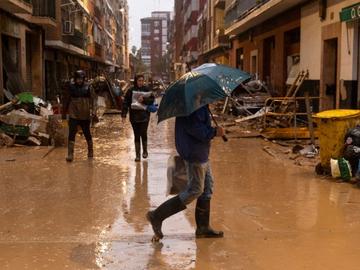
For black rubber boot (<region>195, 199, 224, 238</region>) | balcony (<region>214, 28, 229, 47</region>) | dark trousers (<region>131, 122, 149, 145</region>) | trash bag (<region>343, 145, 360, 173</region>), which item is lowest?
black rubber boot (<region>195, 199, 224, 238</region>)

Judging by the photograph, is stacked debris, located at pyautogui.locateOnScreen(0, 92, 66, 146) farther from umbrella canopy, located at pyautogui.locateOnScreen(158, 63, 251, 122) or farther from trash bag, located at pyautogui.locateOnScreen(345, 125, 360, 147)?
umbrella canopy, located at pyautogui.locateOnScreen(158, 63, 251, 122)

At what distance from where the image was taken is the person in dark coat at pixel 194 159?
548cm

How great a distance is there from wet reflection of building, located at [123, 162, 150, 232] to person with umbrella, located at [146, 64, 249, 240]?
0.81m

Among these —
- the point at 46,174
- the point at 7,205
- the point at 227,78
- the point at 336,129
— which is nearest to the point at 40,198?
the point at 7,205

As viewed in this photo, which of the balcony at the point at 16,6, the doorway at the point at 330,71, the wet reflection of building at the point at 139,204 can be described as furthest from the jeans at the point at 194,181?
the balcony at the point at 16,6

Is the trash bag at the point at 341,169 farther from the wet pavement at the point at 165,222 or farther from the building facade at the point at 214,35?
the building facade at the point at 214,35

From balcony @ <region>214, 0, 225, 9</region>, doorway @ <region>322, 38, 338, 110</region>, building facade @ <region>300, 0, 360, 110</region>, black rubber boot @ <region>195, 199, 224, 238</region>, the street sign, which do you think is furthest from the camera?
balcony @ <region>214, 0, 225, 9</region>

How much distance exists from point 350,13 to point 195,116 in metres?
9.99

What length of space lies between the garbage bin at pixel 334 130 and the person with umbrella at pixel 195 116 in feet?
12.2

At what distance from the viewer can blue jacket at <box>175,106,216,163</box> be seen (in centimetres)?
546

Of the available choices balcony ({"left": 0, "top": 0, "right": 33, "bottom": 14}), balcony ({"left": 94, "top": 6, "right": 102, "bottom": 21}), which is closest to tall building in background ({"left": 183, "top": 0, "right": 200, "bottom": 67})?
balcony ({"left": 94, "top": 6, "right": 102, "bottom": 21})

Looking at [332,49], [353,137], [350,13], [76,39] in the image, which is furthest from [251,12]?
[353,137]

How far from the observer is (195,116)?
17.9ft

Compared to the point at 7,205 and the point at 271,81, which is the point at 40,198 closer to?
the point at 7,205
